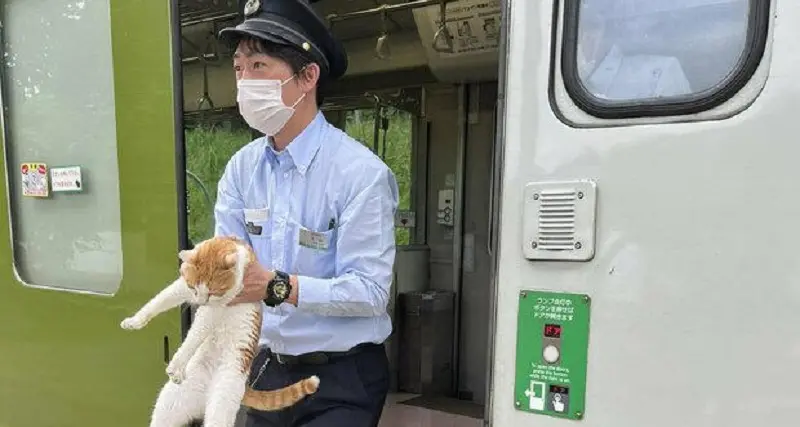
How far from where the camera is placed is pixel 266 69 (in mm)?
1761

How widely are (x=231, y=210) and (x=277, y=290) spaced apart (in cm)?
42

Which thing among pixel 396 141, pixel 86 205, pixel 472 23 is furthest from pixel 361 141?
pixel 86 205

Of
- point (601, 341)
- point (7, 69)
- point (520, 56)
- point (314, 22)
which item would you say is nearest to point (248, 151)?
point (314, 22)

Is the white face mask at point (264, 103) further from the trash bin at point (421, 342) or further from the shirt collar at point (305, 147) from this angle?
the trash bin at point (421, 342)

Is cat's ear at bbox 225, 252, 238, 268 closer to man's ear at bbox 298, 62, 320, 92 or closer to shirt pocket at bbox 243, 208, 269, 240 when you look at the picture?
shirt pocket at bbox 243, 208, 269, 240

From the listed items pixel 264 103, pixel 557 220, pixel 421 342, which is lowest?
pixel 421 342

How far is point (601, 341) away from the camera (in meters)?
1.41

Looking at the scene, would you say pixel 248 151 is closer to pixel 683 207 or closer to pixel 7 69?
pixel 683 207

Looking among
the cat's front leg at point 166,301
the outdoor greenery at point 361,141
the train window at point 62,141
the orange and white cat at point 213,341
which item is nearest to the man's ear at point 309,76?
the orange and white cat at point 213,341

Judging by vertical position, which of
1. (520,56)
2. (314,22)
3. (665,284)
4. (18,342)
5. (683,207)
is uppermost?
(314,22)

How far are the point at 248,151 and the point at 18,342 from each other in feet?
5.26

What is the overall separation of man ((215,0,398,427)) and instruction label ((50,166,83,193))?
1064mm

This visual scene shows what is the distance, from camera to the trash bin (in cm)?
354

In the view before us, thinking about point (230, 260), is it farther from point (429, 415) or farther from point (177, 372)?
point (429, 415)
